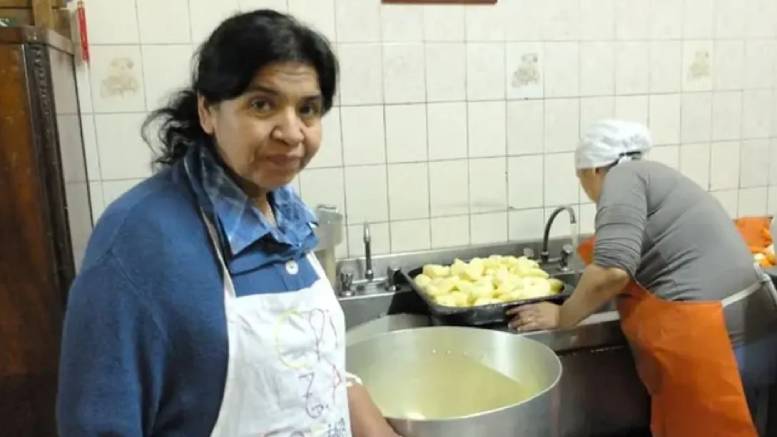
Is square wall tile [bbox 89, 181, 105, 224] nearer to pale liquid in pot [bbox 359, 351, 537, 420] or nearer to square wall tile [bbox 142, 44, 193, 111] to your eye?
square wall tile [bbox 142, 44, 193, 111]

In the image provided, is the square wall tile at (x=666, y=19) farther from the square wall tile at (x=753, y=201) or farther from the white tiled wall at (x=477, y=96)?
the square wall tile at (x=753, y=201)

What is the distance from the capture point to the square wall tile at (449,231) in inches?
80.2

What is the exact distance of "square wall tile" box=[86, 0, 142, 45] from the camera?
1.69 m

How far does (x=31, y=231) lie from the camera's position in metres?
1.34

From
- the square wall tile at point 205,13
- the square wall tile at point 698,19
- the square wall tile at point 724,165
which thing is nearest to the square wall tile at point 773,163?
the square wall tile at point 724,165

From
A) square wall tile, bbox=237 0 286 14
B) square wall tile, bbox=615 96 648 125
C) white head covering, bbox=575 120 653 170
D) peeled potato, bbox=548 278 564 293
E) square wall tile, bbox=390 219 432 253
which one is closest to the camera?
white head covering, bbox=575 120 653 170

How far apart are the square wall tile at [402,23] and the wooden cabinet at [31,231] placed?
87cm

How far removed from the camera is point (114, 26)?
5.61ft

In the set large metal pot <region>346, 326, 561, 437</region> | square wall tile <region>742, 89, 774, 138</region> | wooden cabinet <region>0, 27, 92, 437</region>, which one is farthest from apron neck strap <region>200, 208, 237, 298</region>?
square wall tile <region>742, 89, 774, 138</region>

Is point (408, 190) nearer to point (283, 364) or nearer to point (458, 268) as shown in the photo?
point (458, 268)

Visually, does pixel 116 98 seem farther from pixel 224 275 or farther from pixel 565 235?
pixel 565 235

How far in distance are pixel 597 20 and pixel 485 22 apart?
0.38 metres

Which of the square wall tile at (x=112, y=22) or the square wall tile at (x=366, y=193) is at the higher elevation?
the square wall tile at (x=112, y=22)

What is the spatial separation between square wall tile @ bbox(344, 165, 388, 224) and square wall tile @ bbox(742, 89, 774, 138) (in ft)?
4.25
